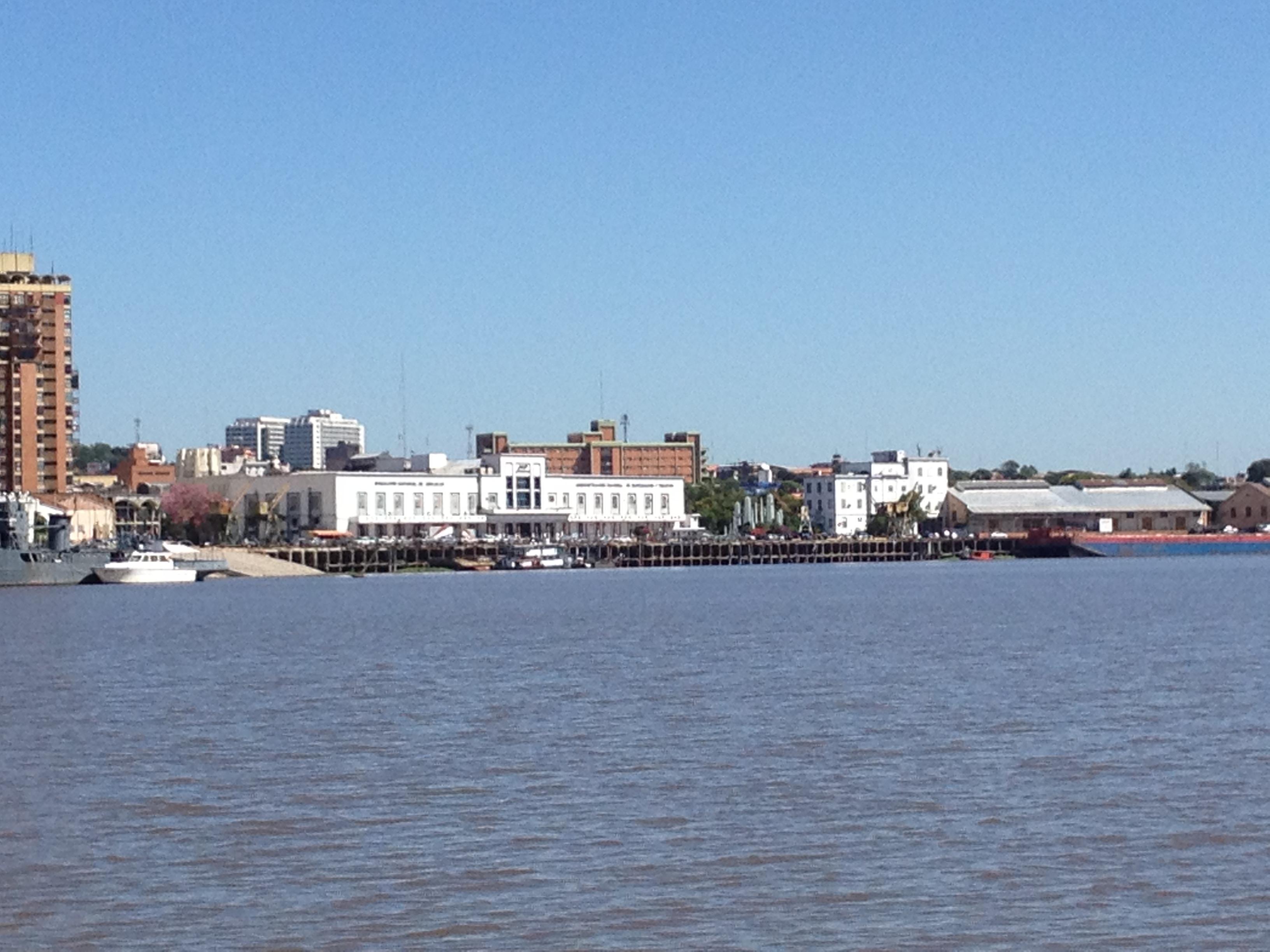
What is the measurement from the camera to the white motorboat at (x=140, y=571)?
120 metres

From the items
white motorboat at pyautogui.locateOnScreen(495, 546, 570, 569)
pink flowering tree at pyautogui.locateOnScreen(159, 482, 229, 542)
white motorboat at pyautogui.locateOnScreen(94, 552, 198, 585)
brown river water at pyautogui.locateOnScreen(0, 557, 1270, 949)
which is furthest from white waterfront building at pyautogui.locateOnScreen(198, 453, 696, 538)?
brown river water at pyautogui.locateOnScreen(0, 557, 1270, 949)

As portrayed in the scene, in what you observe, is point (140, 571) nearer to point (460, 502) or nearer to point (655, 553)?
point (460, 502)

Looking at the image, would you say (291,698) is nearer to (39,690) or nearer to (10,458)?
(39,690)

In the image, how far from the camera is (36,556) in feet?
375

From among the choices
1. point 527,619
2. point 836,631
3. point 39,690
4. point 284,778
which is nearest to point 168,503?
point 527,619

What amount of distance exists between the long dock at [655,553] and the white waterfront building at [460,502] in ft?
24.8

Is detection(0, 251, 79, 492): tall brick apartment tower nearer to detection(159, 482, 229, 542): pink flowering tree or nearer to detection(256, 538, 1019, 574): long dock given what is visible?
detection(159, 482, 229, 542): pink flowering tree

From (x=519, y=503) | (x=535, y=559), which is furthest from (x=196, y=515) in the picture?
(x=535, y=559)

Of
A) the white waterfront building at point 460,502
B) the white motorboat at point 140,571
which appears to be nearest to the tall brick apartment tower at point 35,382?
the white waterfront building at point 460,502

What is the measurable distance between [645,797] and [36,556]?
95.7m

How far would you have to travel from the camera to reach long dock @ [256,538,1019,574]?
501 feet

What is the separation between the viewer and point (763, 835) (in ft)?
69.1

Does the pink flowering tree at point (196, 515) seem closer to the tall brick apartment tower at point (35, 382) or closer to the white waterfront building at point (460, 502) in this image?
the white waterfront building at point (460, 502)

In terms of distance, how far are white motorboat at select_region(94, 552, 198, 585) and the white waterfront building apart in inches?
1680
